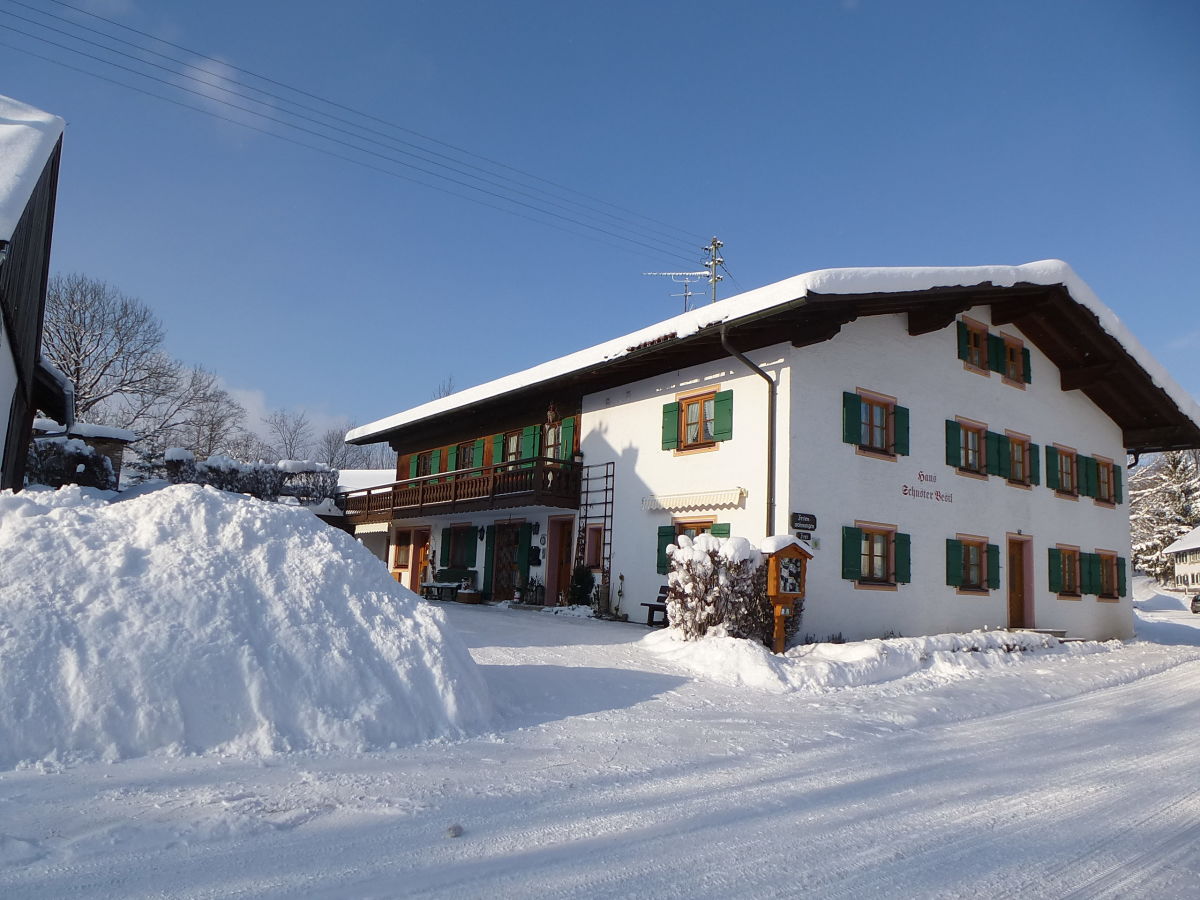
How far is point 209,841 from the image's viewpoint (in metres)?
4.07

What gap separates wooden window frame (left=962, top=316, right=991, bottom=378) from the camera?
18062 millimetres

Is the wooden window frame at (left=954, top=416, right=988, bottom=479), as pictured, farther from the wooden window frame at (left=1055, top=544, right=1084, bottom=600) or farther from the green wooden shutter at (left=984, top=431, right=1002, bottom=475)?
the wooden window frame at (left=1055, top=544, right=1084, bottom=600)

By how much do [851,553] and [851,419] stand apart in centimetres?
231

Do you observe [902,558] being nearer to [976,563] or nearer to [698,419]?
[976,563]

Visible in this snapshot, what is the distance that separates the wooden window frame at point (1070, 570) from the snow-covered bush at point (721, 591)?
35.8 ft

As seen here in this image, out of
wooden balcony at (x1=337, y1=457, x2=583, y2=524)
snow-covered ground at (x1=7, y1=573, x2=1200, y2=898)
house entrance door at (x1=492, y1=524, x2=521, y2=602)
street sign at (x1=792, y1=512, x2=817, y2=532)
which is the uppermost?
wooden balcony at (x1=337, y1=457, x2=583, y2=524)

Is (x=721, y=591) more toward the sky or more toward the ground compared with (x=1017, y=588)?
more toward the ground

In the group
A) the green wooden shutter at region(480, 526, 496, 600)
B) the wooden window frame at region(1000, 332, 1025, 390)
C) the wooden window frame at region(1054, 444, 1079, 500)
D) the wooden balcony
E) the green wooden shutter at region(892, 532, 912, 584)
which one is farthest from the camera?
the green wooden shutter at region(480, 526, 496, 600)

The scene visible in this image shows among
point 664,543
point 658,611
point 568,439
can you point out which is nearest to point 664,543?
point 664,543

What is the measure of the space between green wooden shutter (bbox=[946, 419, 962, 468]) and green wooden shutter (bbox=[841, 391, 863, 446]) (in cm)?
266

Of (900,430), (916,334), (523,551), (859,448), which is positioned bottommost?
(523,551)

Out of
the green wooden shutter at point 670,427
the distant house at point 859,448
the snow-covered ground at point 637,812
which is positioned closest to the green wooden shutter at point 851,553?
the distant house at point 859,448

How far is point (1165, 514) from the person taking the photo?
49.8m

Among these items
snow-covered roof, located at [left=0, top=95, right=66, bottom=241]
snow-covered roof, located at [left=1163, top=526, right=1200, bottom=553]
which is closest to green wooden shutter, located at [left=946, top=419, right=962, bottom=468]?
snow-covered roof, located at [left=0, top=95, right=66, bottom=241]
